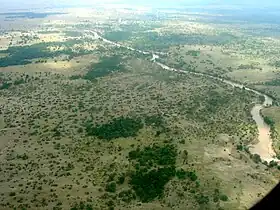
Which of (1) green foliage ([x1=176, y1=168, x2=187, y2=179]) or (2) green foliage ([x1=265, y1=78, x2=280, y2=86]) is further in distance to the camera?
(2) green foliage ([x1=265, y1=78, x2=280, y2=86])

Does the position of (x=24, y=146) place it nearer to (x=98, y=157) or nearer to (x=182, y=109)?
(x=98, y=157)

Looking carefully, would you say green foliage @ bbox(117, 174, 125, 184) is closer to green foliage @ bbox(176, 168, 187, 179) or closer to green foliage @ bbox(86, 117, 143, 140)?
green foliage @ bbox(176, 168, 187, 179)

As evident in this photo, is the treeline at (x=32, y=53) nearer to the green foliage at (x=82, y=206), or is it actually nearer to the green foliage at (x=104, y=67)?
the green foliage at (x=104, y=67)

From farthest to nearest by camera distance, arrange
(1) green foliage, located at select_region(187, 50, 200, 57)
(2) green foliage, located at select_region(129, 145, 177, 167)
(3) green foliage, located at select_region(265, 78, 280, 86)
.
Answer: (1) green foliage, located at select_region(187, 50, 200, 57)
(3) green foliage, located at select_region(265, 78, 280, 86)
(2) green foliage, located at select_region(129, 145, 177, 167)

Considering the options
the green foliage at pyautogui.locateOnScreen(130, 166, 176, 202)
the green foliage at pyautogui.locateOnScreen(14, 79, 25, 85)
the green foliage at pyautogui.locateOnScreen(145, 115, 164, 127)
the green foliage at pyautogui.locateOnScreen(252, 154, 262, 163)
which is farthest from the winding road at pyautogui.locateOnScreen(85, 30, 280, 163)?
the green foliage at pyautogui.locateOnScreen(14, 79, 25, 85)

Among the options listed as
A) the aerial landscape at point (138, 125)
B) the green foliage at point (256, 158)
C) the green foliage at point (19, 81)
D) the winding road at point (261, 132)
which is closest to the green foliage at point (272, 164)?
the aerial landscape at point (138, 125)

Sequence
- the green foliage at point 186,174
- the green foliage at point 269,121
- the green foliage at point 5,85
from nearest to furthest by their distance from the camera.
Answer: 1. the green foliage at point 186,174
2. the green foliage at point 269,121
3. the green foliage at point 5,85

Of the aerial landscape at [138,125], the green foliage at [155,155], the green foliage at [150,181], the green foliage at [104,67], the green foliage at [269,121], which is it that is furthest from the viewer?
the green foliage at [104,67]

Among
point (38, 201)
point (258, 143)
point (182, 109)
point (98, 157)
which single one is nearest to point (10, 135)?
→ point (98, 157)
